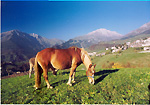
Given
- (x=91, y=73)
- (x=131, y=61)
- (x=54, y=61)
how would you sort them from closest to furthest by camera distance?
1. (x=54, y=61)
2. (x=91, y=73)
3. (x=131, y=61)

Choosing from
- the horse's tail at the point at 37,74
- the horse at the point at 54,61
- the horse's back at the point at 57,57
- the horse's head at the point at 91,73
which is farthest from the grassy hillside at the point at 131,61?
the horse's tail at the point at 37,74

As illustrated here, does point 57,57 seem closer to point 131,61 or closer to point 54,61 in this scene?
point 54,61

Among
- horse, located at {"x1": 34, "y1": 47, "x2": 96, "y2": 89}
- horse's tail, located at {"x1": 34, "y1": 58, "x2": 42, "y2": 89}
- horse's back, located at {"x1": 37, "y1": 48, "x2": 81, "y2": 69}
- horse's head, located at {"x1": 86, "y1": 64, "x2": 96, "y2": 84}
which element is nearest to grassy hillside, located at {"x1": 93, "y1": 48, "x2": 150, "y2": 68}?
horse's head, located at {"x1": 86, "y1": 64, "x2": 96, "y2": 84}

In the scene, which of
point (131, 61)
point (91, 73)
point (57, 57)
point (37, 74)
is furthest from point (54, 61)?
point (131, 61)

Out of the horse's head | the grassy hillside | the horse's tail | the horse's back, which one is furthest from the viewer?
the grassy hillside

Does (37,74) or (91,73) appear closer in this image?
(37,74)

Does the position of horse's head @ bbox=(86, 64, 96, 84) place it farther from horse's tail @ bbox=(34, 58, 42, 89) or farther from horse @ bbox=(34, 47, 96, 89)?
horse's tail @ bbox=(34, 58, 42, 89)

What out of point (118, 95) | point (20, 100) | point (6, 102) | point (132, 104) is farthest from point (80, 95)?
point (6, 102)

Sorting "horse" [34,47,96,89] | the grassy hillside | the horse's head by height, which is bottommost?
the grassy hillside

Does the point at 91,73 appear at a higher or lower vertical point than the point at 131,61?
higher

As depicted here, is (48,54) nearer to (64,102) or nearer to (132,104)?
(64,102)

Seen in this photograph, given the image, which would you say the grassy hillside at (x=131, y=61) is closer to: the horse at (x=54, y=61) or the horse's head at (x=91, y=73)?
the horse's head at (x=91, y=73)

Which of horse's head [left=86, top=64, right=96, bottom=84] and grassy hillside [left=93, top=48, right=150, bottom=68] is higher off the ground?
horse's head [left=86, top=64, right=96, bottom=84]

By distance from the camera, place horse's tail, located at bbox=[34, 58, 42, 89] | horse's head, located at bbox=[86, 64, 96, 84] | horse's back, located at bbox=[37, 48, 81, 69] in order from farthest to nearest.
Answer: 1. horse's head, located at bbox=[86, 64, 96, 84]
2. horse's tail, located at bbox=[34, 58, 42, 89]
3. horse's back, located at bbox=[37, 48, 81, 69]
